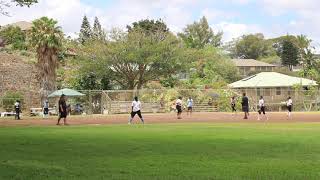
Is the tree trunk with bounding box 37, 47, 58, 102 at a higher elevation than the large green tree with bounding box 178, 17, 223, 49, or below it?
below

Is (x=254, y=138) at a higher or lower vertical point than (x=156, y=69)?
lower

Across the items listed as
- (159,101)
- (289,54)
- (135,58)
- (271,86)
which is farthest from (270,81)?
(289,54)

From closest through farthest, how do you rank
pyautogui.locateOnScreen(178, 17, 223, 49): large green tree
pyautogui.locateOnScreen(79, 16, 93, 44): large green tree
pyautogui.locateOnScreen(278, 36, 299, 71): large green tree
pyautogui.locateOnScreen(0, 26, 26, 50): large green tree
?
pyautogui.locateOnScreen(0, 26, 26, 50): large green tree, pyautogui.locateOnScreen(79, 16, 93, 44): large green tree, pyautogui.locateOnScreen(178, 17, 223, 49): large green tree, pyautogui.locateOnScreen(278, 36, 299, 71): large green tree

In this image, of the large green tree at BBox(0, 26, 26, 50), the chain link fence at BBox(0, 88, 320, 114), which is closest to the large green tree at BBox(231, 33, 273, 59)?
the chain link fence at BBox(0, 88, 320, 114)

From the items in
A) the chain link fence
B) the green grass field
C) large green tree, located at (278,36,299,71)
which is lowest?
the green grass field

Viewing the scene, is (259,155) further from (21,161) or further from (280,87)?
(280,87)

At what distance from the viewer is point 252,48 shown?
488ft

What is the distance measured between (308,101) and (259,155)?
51249mm

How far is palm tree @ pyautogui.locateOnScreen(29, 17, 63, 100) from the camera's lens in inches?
2387

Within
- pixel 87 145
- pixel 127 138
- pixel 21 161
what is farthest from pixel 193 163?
pixel 127 138

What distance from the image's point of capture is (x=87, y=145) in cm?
1908

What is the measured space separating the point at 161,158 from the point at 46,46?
4794 centimetres

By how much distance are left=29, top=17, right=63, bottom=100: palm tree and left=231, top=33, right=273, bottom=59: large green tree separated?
89.3 m

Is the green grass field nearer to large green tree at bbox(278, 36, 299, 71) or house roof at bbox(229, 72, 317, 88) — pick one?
house roof at bbox(229, 72, 317, 88)
